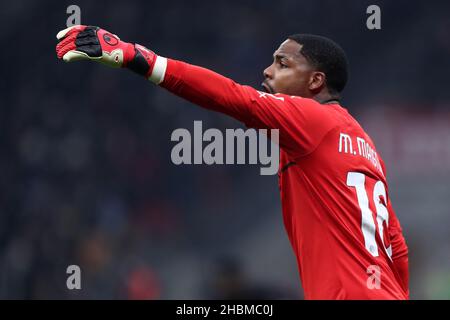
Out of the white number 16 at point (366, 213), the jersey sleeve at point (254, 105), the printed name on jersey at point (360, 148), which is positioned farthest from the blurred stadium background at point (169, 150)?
the jersey sleeve at point (254, 105)

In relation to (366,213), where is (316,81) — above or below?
above

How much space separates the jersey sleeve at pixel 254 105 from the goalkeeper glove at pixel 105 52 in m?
0.07

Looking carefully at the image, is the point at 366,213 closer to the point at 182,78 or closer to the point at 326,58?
the point at 326,58

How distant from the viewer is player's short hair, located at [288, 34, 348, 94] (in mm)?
4805

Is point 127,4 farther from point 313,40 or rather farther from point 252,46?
point 313,40

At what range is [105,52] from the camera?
4.11 meters

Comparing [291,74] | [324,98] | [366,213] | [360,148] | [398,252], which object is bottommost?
[398,252]

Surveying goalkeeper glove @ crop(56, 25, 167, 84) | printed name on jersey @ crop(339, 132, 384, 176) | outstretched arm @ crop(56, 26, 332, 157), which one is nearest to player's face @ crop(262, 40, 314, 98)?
printed name on jersey @ crop(339, 132, 384, 176)

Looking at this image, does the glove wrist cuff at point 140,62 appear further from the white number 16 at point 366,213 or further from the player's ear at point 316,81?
the white number 16 at point 366,213

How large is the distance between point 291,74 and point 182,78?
845mm

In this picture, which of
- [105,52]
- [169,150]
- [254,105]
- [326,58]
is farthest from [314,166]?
[169,150]

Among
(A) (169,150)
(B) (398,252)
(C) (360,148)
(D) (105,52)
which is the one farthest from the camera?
(A) (169,150)

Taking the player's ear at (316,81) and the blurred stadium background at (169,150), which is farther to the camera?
the blurred stadium background at (169,150)

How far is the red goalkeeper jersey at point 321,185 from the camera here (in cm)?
418
